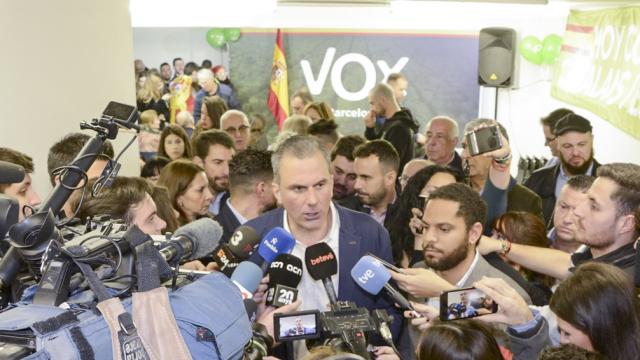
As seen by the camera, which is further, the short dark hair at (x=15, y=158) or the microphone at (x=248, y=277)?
the short dark hair at (x=15, y=158)

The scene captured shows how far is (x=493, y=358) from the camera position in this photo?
1.66m

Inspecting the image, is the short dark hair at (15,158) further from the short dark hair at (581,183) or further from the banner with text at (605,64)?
the banner with text at (605,64)

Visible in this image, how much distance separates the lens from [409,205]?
3332 mm

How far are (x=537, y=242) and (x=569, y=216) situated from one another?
0.57 ft

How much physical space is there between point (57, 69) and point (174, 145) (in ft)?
5.97

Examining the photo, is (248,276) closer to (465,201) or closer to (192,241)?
(192,241)

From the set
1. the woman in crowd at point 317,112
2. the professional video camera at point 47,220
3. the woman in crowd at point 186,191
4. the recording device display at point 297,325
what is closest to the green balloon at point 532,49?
the woman in crowd at point 317,112

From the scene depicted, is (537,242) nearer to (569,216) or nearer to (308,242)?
(569,216)

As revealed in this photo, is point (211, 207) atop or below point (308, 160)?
below

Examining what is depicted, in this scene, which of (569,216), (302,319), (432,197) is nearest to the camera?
(302,319)

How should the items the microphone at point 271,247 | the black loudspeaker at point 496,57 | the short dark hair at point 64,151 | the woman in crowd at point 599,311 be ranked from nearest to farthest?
the woman in crowd at point 599,311 → the microphone at point 271,247 → the short dark hair at point 64,151 → the black loudspeaker at point 496,57

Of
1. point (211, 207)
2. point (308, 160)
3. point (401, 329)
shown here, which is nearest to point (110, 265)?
point (308, 160)

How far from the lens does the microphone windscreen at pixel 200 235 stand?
57.3 inches

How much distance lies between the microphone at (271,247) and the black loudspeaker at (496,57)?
8455 millimetres
